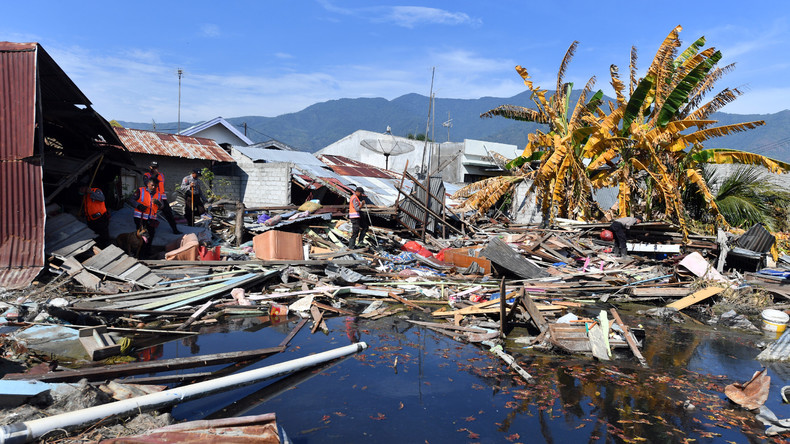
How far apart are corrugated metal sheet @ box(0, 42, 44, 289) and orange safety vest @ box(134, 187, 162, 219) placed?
166cm

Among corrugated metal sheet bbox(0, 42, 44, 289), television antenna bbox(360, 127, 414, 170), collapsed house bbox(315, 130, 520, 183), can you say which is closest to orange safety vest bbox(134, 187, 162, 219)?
corrugated metal sheet bbox(0, 42, 44, 289)

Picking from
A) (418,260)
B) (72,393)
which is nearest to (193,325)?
(72,393)

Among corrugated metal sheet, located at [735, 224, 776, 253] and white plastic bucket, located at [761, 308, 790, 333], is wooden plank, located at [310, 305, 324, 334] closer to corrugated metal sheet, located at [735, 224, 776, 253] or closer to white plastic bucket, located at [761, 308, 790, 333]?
white plastic bucket, located at [761, 308, 790, 333]

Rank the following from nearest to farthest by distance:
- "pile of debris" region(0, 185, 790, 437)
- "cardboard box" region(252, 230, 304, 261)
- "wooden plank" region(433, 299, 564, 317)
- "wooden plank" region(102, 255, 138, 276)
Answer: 1. "pile of debris" region(0, 185, 790, 437)
2. "wooden plank" region(433, 299, 564, 317)
3. "wooden plank" region(102, 255, 138, 276)
4. "cardboard box" region(252, 230, 304, 261)

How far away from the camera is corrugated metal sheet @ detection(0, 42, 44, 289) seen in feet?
25.9

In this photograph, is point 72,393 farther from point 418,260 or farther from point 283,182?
point 283,182

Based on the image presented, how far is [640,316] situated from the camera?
27.9 feet

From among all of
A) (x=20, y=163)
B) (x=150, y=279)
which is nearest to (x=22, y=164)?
(x=20, y=163)

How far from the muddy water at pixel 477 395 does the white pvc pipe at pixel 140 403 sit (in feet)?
0.53

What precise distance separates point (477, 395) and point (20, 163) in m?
8.20

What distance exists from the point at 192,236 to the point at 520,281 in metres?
7.10

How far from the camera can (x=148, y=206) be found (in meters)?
9.51

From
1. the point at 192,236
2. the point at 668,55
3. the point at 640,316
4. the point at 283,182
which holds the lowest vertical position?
the point at 640,316

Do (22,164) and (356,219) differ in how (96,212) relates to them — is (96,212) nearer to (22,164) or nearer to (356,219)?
(22,164)
